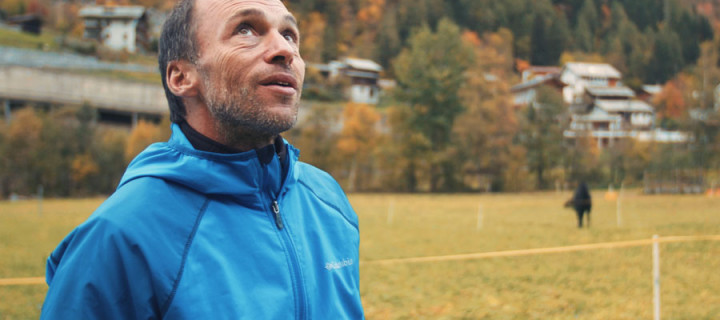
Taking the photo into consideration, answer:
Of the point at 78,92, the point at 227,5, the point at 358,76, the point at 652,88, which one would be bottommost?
the point at 227,5

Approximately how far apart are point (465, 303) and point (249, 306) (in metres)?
6.37

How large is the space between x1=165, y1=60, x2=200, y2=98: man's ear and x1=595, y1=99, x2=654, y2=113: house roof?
205 feet

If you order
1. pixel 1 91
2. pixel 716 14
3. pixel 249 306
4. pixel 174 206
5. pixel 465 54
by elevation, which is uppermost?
pixel 716 14

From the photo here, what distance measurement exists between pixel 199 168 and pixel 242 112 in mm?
152

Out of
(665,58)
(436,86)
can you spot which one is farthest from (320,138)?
(665,58)

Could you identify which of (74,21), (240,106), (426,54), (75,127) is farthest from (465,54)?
(74,21)

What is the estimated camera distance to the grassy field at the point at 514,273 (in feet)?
21.8

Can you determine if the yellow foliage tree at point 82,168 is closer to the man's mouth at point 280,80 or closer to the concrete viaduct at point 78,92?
the concrete viaduct at point 78,92

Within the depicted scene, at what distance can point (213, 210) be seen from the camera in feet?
3.74

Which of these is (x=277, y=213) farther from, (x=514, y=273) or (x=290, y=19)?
(x=514, y=273)

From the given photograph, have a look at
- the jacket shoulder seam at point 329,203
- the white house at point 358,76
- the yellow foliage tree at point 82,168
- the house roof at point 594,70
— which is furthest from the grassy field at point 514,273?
the white house at point 358,76

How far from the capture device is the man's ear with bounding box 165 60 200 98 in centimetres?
119

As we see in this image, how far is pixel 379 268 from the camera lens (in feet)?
31.8

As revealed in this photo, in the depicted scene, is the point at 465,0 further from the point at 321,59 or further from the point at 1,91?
the point at 1,91
